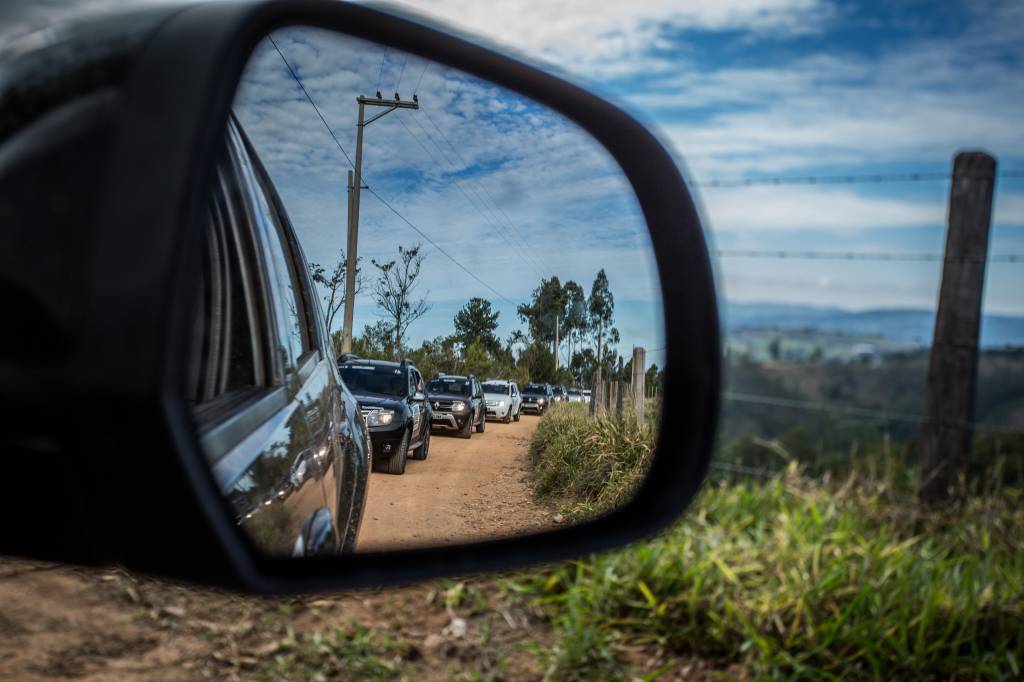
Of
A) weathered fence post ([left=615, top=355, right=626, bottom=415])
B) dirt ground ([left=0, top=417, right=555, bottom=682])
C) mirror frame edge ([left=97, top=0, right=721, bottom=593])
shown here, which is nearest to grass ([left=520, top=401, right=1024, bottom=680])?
dirt ground ([left=0, top=417, right=555, bottom=682])

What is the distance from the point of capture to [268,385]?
4.52ft

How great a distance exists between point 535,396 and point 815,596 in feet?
10.0

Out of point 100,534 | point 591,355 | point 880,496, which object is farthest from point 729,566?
point 100,534

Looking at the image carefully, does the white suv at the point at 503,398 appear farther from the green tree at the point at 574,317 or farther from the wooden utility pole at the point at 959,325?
the wooden utility pole at the point at 959,325

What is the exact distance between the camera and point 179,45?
75 cm

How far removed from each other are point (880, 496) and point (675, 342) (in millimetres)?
4200

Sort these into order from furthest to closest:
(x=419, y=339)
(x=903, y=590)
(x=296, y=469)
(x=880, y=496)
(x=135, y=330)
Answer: (x=880, y=496) → (x=903, y=590) → (x=296, y=469) → (x=419, y=339) → (x=135, y=330)

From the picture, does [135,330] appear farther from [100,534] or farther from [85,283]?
[100,534]

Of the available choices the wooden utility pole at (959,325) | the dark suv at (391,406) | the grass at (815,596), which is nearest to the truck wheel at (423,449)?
the dark suv at (391,406)

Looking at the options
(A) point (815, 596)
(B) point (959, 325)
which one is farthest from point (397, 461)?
(B) point (959, 325)

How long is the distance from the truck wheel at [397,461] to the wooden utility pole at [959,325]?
14.9 ft

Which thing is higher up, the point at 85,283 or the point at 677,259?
the point at 677,259

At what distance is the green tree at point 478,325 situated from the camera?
117 cm

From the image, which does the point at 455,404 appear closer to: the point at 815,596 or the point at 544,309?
the point at 544,309
